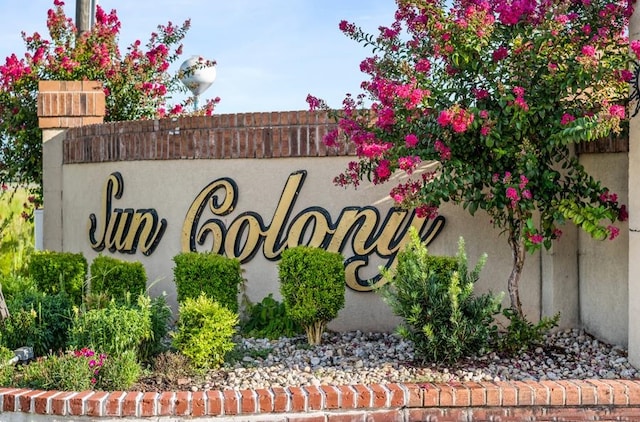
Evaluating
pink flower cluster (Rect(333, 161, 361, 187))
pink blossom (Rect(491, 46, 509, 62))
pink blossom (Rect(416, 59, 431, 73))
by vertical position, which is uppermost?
pink blossom (Rect(491, 46, 509, 62))

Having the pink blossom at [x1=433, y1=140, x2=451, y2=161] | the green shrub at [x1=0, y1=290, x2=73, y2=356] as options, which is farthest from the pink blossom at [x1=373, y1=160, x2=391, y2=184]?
the green shrub at [x1=0, y1=290, x2=73, y2=356]

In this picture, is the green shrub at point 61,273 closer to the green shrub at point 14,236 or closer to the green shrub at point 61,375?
the green shrub at point 14,236

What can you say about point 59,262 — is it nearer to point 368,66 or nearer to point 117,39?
point 368,66

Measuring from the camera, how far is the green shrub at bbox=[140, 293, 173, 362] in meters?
7.66

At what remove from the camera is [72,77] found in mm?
13727

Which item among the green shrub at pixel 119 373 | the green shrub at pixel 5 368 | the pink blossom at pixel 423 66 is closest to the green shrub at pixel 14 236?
the green shrub at pixel 5 368

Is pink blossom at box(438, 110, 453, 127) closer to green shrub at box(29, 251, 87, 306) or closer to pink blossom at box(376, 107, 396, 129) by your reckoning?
pink blossom at box(376, 107, 396, 129)

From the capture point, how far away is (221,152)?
32.0 feet

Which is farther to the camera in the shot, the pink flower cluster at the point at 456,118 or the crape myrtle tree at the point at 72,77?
the crape myrtle tree at the point at 72,77

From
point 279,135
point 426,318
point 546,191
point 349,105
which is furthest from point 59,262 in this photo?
point 546,191

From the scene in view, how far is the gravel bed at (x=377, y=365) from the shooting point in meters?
7.18

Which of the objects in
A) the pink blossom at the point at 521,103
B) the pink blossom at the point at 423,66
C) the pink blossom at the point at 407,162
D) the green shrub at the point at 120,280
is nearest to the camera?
the pink blossom at the point at 521,103

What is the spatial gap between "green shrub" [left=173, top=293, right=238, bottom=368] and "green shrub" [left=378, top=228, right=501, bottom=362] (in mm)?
1438

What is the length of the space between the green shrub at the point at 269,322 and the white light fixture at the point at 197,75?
570 cm
